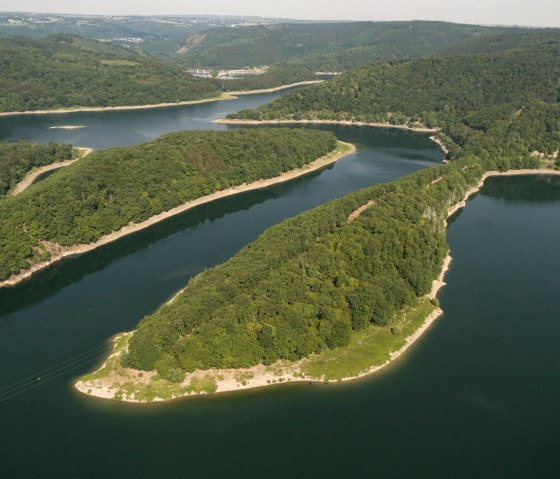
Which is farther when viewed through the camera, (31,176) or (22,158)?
(22,158)

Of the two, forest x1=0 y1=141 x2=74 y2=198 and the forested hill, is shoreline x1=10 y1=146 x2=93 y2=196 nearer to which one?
forest x1=0 y1=141 x2=74 y2=198

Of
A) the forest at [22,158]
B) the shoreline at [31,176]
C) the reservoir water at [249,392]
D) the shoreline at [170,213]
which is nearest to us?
the reservoir water at [249,392]

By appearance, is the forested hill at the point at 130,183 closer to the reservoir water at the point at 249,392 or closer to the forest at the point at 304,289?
the reservoir water at the point at 249,392

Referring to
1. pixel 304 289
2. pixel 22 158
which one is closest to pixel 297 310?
pixel 304 289

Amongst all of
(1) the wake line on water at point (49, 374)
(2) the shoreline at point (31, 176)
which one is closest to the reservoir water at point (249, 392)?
(1) the wake line on water at point (49, 374)

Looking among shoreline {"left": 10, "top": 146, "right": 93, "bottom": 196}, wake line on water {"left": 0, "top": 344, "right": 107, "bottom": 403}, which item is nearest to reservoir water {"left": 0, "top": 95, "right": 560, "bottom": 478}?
wake line on water {"left": 0, "top": 344, "right": 107, "bottom": 403}

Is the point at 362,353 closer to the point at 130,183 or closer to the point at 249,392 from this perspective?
the point at 249,392
